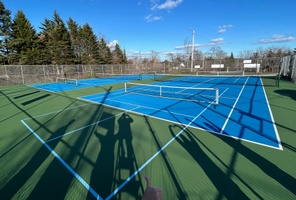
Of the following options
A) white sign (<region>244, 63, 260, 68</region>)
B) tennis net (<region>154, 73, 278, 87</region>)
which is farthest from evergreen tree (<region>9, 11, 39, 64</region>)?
white sign (<region>244, 63, 260, 68</region>)

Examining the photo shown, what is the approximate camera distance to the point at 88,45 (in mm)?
41781

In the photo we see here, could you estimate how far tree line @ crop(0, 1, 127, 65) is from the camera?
92.6 ft

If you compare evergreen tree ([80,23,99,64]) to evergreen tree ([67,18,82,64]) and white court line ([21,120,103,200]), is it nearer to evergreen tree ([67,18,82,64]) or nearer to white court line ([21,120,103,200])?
evergreen tree ([67,18,82,64])

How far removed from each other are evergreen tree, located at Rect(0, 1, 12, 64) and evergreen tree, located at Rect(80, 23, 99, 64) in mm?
14554

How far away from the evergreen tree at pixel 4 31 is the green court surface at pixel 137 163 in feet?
92.8

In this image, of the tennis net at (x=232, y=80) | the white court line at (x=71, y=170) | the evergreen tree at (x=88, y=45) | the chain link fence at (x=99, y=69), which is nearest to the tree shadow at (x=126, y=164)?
the white court line at (x=71, y=170)

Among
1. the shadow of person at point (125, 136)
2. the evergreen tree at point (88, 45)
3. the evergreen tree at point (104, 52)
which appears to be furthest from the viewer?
the evergreen tree at point (104, 52)

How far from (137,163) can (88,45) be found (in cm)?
4258

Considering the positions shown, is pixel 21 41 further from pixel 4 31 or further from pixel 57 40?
pixel 57 40

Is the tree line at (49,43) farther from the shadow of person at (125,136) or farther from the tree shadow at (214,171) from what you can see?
the tree shadow at (214,171)

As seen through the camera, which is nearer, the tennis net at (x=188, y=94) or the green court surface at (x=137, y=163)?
the green court surface at (x=137, y=163)

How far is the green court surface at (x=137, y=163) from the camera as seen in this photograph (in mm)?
3564

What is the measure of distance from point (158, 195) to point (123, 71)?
138ft

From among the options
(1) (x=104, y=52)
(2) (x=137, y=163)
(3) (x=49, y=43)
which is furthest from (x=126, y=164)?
(1) (x=104, y=52)
